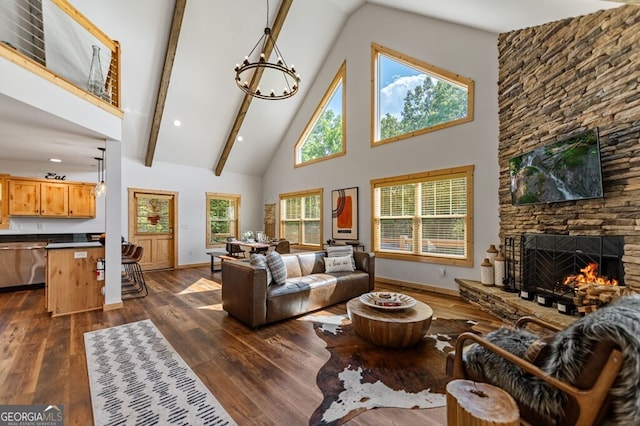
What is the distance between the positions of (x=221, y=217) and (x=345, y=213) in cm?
424

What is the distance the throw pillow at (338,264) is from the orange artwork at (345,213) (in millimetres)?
1799

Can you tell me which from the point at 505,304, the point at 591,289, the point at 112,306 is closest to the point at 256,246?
the point at 112,306

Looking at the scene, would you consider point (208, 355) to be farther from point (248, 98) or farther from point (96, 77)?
point (248, 98)

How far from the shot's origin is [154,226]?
7.34 metres

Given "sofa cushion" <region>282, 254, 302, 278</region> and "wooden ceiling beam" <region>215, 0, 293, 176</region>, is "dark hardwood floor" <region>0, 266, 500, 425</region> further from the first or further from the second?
"wooden ceiling beam" <region>215, 0, 293, 176</region>

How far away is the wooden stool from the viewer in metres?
1.14

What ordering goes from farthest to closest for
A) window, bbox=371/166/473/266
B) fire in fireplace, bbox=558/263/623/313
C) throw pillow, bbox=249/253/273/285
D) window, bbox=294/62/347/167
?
1. window, bbox=294/62/347/167
2. window, bbox=371/166/473/266
3. throw pillow, bbox=249/253/273/285
4. fire in fireplace, bbox=558/263/623/313

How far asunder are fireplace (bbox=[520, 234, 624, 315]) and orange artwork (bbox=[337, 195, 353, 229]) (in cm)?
338

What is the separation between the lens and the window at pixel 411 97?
480cm

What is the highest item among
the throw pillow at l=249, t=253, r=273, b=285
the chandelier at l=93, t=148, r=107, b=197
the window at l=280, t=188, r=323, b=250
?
the chandelier at l=93, t=148, r=107, b=197

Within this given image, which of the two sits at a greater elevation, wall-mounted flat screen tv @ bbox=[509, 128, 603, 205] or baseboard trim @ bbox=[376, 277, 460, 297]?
wall-mounted flat screen tv @ bbox=[509, 128, 603, 205]

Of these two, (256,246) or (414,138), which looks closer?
(414,138)

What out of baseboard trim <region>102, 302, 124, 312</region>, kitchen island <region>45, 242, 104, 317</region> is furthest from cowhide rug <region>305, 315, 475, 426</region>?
kitchen island <region>45, 242, 104, 317</region>
